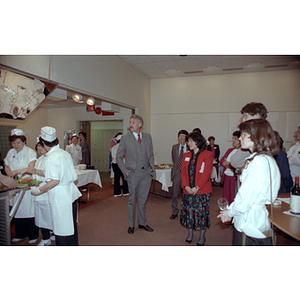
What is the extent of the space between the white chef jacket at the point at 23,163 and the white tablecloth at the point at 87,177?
1.21 m

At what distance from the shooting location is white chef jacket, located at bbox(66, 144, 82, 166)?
3.51m

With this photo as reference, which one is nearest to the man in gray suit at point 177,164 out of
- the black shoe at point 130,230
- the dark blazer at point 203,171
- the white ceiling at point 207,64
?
the black shoe at point 130,230

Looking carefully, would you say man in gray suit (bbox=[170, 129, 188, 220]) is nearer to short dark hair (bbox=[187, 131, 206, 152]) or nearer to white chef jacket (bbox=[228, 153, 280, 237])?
short dark hair (bbox=[187, 131, 206, 152])

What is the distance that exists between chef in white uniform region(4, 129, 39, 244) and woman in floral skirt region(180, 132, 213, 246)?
1816 mm

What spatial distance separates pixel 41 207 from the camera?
8.70 feet

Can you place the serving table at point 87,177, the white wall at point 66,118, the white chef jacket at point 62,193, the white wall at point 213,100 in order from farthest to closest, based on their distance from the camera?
the white wall at point 213,100, the serving table at point 87,177, the white wall at point 66,118, the white chef jacket at point 62,193

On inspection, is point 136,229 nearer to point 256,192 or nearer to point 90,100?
point 256,192

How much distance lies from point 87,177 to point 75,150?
2.38ft

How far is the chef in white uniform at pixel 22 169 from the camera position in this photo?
2.38 metres

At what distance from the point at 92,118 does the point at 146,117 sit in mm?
3737

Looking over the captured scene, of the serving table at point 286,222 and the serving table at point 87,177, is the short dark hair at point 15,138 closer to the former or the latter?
the serving table at point 87,177

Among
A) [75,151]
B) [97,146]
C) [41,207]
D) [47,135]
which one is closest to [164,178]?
[97,146]

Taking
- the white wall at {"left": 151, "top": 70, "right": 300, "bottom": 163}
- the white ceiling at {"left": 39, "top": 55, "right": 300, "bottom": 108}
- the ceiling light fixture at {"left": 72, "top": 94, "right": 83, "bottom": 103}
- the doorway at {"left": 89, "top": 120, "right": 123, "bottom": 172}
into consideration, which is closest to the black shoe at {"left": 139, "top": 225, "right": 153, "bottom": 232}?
the doorway at {"left": 89, "top": 120, "right": 123, "bottom": 172}
